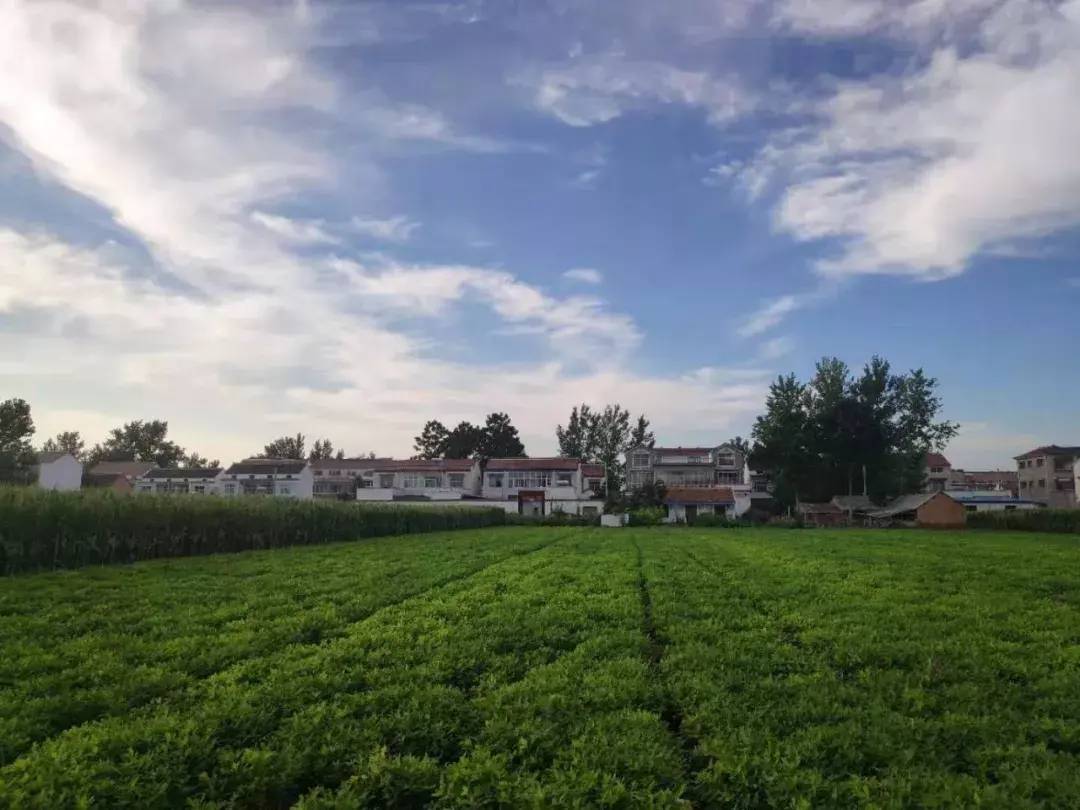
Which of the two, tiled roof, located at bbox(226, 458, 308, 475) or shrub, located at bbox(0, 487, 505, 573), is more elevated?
tiled roof, located at bbox(226, 458, 308, 475)

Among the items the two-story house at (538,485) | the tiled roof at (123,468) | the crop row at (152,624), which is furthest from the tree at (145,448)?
the crop row at (152,624)

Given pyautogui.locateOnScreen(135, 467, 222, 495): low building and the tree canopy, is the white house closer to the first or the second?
pyautogui.locateOnScreen(135, 467, 222, 495): low building

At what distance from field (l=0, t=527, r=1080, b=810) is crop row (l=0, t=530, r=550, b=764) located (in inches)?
2.1

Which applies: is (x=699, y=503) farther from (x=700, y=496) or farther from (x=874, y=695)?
(x=874, y=695)

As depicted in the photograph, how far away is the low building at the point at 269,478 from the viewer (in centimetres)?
8662

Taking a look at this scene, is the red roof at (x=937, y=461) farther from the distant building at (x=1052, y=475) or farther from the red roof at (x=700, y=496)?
the red roof at (x=700, y=496)

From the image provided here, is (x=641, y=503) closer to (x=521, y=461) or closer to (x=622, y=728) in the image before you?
(x=521, y=461)

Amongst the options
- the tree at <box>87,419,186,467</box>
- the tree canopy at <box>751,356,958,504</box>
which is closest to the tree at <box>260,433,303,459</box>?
the tree at <box>87,419,186,467</box>

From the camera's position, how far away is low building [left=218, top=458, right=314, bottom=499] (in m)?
86.6

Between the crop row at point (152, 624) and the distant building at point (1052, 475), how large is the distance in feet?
322

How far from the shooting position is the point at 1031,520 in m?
57.1

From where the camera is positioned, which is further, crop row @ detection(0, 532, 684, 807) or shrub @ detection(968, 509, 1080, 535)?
shrub @ detection(968, 509, 1080, 535)

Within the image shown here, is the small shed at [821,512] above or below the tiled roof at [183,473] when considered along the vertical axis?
below

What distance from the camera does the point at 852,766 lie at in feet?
18.5
